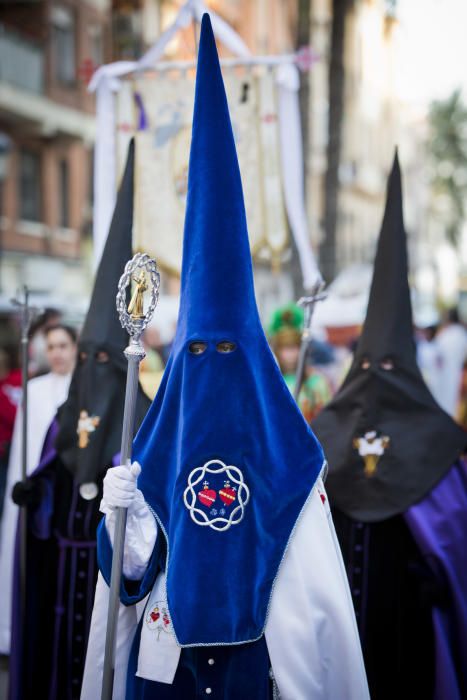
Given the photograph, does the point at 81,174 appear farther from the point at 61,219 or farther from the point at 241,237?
the point at 241,237

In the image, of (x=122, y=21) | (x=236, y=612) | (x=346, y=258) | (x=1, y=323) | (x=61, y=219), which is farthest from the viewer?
(x=346, y=258)

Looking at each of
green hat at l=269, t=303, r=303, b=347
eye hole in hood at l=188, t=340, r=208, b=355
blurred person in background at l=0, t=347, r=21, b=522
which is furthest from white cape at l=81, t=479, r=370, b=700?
blurred person in background at l=0, t=347, r=21, b=522

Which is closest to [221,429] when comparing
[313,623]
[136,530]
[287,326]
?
[136,530]

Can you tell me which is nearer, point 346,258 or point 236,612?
point 236,612

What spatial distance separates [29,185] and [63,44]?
4113mm

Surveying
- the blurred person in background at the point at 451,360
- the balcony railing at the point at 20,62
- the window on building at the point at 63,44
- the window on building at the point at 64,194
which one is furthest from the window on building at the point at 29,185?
the blurred person in background at the point at 451,360

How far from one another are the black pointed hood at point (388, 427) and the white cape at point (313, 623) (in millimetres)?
1054

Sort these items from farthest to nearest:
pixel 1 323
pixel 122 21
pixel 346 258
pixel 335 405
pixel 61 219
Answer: pixel 346 258
pixel 122 21
pixel 61 219
pixel 1 323
pixel 335 405

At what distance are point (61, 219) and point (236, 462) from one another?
20469mm

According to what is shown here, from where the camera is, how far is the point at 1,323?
15.0 meters

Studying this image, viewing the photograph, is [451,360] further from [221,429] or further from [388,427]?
[221,429]

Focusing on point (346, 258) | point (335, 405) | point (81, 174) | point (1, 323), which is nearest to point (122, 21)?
point (81, 174)

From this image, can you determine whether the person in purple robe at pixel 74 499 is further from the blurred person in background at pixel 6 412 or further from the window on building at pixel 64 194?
the window on building at pixel 64 194

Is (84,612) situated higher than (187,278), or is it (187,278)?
(187,278)
